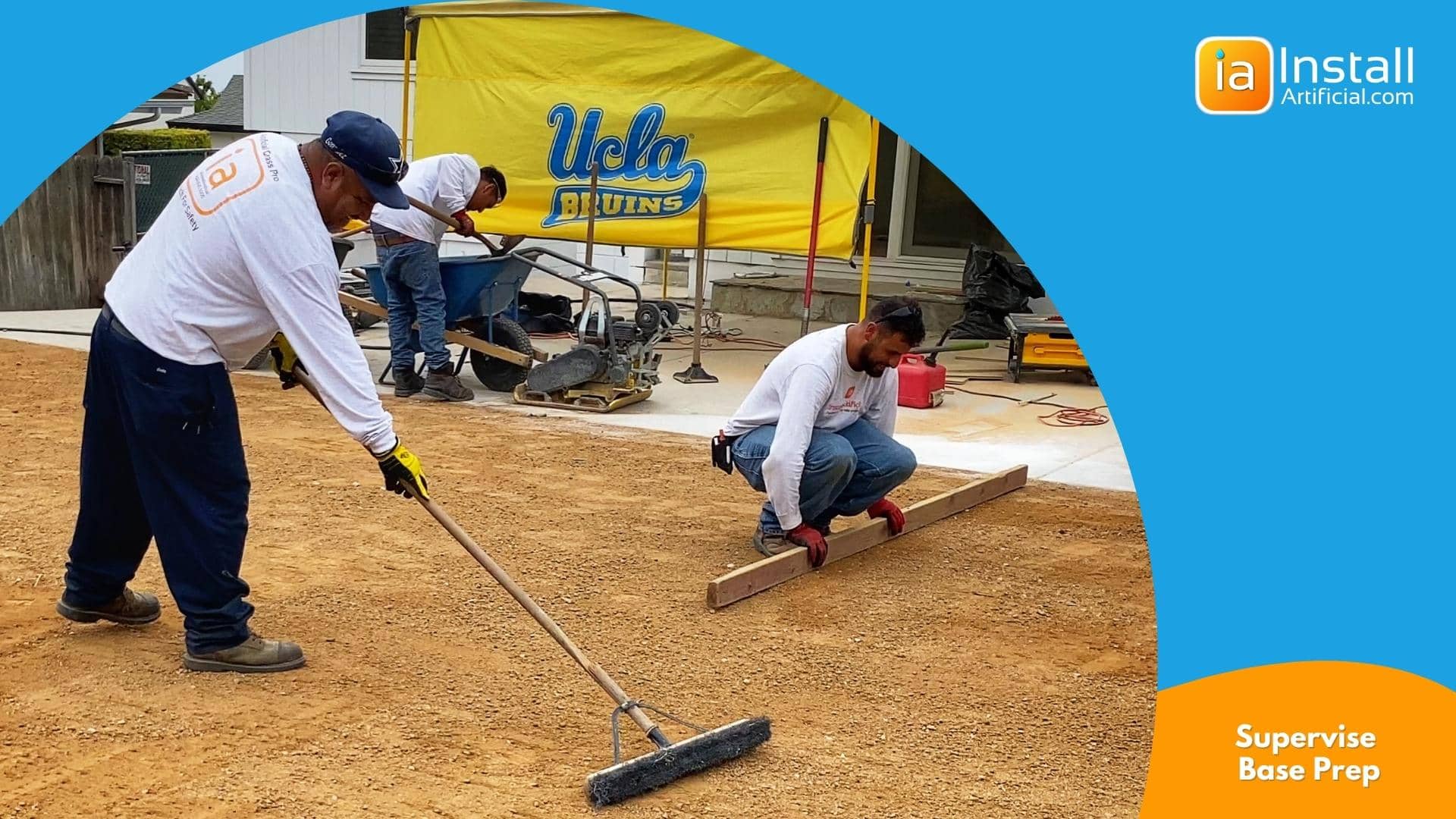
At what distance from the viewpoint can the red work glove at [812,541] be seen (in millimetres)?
5203

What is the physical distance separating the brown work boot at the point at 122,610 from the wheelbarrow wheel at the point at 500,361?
4.26 metres

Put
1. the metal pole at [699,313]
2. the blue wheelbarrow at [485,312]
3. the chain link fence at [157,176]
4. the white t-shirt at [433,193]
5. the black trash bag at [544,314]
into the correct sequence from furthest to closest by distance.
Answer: the chain link fence at [157,176]
the black trash bag at [544,314]
the metal pole at [699,313]
the blue wheelbarrow at [485,312]
the white t-shirt at [433,193]

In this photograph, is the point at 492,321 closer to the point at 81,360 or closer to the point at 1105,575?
the point at 81,360

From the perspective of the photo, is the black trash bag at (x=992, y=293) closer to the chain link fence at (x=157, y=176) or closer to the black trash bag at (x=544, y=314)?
the black trash bag at (x=544, y=314)

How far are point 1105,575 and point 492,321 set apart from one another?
446 centimetres

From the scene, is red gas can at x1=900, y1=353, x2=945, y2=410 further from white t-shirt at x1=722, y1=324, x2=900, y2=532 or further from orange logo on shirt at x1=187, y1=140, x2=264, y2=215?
orange logo on shirt at x1=187, y1=140, x2=264, y2=215

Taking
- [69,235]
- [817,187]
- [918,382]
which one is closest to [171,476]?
[918,382]

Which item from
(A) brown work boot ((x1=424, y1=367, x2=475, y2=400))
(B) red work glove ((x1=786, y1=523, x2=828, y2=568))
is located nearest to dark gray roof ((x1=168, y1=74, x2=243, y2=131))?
(A) brown work boot ((x1=424, y1=367, x2=475, y2=400))

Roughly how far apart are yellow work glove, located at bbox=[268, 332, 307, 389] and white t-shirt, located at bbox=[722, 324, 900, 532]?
174 cm

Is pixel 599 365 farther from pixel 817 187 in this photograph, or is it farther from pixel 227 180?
pixel 227 180

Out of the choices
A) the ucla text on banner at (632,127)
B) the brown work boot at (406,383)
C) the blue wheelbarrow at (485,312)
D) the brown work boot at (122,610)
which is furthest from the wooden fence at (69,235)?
the brown work boot at (122,610)

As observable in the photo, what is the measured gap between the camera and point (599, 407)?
817 cm

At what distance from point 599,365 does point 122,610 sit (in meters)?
4.12

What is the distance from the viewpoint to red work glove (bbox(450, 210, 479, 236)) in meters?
7.96
